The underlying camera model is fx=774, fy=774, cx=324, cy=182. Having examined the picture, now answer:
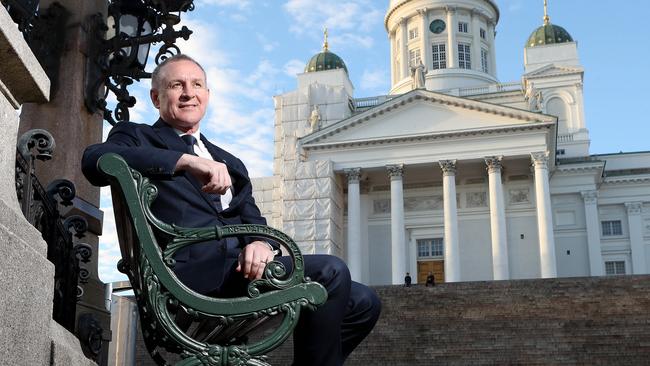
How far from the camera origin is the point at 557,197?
41.1 m

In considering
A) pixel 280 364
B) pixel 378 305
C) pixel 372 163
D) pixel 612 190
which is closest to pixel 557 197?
pixel 612 190

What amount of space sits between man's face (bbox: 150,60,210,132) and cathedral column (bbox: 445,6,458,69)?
1910 inches

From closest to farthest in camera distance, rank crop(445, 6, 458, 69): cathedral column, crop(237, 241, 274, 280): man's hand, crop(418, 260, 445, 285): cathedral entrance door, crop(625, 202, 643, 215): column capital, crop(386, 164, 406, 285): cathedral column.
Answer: crop(237, 241, 274, 280): man's hand, crop(386, 164, 406, 285): cathedral column, crop(418, 260, 445, 285): cathedral entrance door, crop(625, 202, 643, 215): column capital, crop(445, 6, 458, 69): cathedral column

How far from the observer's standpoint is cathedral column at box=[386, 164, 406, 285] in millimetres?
36375

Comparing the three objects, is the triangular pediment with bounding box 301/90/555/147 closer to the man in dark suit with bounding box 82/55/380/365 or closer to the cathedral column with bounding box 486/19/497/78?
the cathedral column with bounding box 486/19/497/78

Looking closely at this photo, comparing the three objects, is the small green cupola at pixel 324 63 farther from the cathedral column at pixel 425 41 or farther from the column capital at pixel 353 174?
the column capital at pixel 353 174

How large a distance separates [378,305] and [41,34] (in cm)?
424

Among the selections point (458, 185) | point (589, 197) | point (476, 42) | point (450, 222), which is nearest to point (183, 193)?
point (450, 222)

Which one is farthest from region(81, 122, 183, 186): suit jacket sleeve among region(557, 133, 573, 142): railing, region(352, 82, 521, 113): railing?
region(557, 133, 573, 142): railing

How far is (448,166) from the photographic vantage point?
36938mm

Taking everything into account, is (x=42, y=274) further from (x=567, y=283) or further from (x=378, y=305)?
(x=567, y=283)

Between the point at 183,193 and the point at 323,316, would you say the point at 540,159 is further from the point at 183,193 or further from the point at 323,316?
the point at 323,316

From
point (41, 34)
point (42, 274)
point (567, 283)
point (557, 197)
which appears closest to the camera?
point (42, 274)

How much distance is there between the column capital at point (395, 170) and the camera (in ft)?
123
